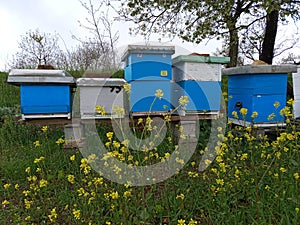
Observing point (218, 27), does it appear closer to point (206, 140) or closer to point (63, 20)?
point (206, 140)

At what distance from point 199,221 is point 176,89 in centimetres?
177

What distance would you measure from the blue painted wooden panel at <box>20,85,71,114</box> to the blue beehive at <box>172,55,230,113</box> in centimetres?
137

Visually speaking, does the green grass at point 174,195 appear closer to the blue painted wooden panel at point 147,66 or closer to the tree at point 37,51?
the blue painted wooden panel at point 147,66

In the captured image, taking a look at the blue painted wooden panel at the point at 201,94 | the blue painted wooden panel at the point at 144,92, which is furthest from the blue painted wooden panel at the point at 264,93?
the blue painted wooden panel at the point at 144,92

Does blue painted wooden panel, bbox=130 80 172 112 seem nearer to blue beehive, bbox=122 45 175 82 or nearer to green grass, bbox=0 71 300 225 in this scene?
blue beehive, bbox=122 45 175 82

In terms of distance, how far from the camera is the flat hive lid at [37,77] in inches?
105

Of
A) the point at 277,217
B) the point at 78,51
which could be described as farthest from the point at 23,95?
the point at 78,51

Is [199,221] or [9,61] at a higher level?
[9,61]

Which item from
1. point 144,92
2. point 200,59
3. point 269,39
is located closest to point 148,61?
point 144,92

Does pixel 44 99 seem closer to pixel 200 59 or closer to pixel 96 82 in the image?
pixel 96 82

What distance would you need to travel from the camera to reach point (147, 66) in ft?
8.91

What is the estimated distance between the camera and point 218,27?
535 centimetres

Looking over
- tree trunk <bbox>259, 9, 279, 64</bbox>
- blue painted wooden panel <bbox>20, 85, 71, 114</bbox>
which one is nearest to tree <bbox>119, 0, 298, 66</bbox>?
tree trunk <bbox>259, 9, 279, 64</bbox>

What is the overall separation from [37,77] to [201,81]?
1833mm
